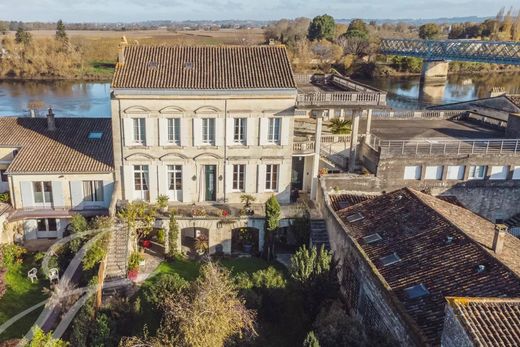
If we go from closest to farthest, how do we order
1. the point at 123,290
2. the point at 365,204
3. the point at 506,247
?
the point at 506,247 → the point at 123,290 → the point at 365,204

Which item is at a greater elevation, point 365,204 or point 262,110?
point 262,110

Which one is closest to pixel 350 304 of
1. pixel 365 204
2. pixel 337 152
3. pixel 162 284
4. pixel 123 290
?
pixel 365 204

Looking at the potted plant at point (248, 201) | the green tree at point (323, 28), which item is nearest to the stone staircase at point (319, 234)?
the potted plant at point (248, 201)

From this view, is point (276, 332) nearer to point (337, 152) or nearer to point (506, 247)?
point (506, 247)

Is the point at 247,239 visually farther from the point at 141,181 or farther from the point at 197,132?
the point at 141,181

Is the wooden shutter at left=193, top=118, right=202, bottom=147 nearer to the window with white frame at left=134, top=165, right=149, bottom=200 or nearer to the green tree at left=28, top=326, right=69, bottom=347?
the window with white frame at left=134, top=165, right=149, bottom=200

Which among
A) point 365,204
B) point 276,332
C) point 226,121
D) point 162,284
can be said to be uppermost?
point 226,121

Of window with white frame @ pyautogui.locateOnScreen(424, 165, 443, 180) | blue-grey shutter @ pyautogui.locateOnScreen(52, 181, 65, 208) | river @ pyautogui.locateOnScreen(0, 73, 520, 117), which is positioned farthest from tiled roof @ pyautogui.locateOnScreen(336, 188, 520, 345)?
river @ pyautogui.locateOnScreen(0, 73, 520, 117)
